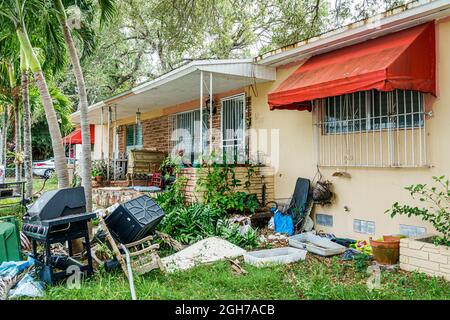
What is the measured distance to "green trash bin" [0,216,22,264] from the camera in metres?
4.50

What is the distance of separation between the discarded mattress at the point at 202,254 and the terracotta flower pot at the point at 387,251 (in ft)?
6.24

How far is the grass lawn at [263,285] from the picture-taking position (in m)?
3.62

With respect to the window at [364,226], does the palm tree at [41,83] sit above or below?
above

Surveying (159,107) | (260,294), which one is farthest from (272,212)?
(159,107)

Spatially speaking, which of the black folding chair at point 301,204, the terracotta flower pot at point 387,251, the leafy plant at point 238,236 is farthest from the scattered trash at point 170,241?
the terracotta flower pot at point 387,251

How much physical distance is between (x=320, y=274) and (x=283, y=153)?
11.8 feet

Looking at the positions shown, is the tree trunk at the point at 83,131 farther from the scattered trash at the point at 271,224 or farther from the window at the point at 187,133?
the window at the point at 187,133

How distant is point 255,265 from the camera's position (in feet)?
15.7

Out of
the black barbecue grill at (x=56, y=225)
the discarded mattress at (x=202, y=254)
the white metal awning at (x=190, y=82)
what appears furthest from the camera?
the white metal awning at (x=190, y=82)

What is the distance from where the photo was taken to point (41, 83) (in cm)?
533

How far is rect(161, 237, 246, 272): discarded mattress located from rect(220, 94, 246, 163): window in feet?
9.75

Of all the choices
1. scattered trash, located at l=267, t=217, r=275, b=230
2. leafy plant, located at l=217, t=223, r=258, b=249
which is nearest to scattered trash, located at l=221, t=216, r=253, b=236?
leafy plant, located at l=217, t=223, r=258, b=249

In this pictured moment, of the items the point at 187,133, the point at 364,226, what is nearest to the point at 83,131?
the point at 364,226
